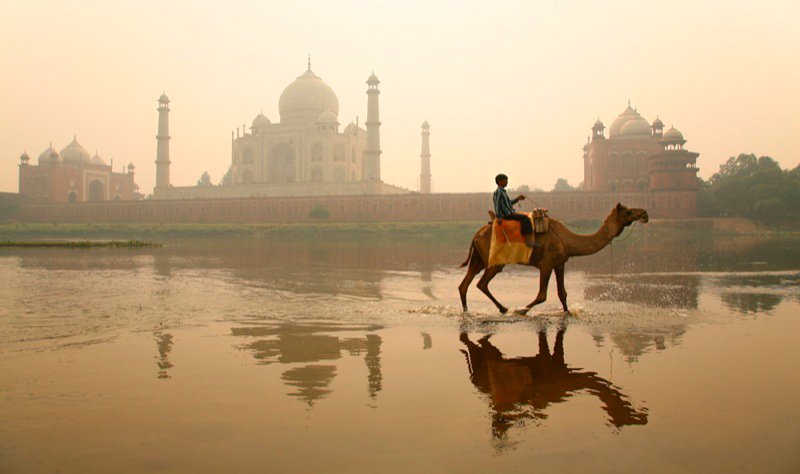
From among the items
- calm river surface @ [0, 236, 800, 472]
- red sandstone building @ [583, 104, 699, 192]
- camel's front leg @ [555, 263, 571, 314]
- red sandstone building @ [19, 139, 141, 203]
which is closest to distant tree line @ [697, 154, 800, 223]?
red sandstone building @ [583, 104, 699, 192]

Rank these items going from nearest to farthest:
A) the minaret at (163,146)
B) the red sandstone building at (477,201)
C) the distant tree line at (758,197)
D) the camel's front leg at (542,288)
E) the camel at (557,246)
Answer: the camel's front leg at (542,288) → the camel at (557,246) → the distant tree line at (758,197) → the red sandstone building at (477,201) → the minaret at (163,146)

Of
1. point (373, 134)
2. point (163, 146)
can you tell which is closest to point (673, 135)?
point (373, 134)

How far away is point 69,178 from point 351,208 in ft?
99.5

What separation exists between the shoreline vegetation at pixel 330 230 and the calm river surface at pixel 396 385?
2896 cm

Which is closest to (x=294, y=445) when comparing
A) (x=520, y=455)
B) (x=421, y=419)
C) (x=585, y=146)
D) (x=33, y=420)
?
(x=421, y=419)

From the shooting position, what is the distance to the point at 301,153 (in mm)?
55531

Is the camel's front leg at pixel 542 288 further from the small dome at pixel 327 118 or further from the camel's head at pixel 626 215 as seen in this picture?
the small dome at pixel 327 118

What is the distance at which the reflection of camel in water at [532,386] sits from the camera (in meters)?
3.23

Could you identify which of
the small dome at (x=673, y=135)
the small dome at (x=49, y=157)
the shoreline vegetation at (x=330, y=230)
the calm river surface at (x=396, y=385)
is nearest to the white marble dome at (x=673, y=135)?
the small dome at (x=673, y=135)

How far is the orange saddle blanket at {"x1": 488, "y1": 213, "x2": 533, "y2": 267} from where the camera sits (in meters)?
6.56

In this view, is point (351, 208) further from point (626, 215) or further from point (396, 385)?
point (396, 385)

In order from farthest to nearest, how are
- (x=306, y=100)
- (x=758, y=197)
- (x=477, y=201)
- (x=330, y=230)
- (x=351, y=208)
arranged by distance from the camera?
(x=306, y=100)
(x=351, y=208)
(x=477, y=201)
(x=330, y=230)
(x=758, y=197)

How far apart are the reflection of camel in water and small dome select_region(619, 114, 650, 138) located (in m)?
49.7

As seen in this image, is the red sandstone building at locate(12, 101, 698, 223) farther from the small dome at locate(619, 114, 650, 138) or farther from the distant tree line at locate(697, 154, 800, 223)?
the distant tree line at locate(697, 154, 800, 223)
